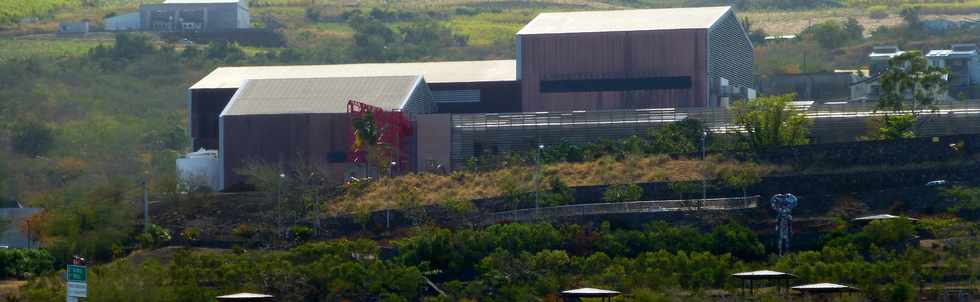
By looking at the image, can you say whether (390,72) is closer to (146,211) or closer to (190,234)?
(146,211)

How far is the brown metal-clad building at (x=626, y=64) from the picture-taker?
95.6 metres

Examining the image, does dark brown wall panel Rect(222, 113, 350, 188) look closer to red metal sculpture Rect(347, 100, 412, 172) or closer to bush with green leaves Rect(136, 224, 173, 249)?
red metal sculpture Rect(347, 100, 412, 172)

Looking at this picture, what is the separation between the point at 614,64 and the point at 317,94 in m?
13.6

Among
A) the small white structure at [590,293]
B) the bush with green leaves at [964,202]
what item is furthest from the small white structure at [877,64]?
the small white structure at [590,293]

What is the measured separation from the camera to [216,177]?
313 ft

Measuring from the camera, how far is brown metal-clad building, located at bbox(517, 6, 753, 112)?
95562 millimetres

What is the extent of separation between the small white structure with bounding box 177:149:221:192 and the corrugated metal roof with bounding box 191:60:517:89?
666 centimetres

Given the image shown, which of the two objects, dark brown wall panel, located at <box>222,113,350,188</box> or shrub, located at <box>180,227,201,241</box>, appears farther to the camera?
dark brown wall panel, located at <box>222,113,350,188</box>

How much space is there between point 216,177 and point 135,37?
5799cm

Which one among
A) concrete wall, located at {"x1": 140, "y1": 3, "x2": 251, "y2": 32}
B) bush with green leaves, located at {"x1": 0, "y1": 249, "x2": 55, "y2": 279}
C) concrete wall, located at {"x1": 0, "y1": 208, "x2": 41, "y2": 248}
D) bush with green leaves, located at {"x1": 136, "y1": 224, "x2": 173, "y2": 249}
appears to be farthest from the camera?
concrete wall, located at {"x1": 140, "y1": 3, "x2": 251, "y2": 32}

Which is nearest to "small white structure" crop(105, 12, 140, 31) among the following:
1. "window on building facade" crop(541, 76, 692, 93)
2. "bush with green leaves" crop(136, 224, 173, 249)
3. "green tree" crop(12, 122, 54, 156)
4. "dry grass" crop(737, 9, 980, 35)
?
"green tree" crop(12, 122, 54, 156)

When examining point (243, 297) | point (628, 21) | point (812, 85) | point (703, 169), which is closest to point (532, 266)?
point (243, 297)

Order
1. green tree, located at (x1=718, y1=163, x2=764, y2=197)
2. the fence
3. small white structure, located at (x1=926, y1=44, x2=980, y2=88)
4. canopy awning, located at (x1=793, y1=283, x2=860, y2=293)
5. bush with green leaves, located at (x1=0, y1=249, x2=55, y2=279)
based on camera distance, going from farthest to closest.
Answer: small white structure, located at (x1=926, y1=44, x2=980, y2=88), the fence, green tree, located at (x1=718, y1=163, x2=764, y2=197), bush with green leaves, located at (x1=0, y1=249, x2=55, y2=279), canopy awning, located at (x1=793, y1=283, x2=860, y2=293)

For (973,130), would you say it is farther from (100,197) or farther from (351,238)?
(100,197)
